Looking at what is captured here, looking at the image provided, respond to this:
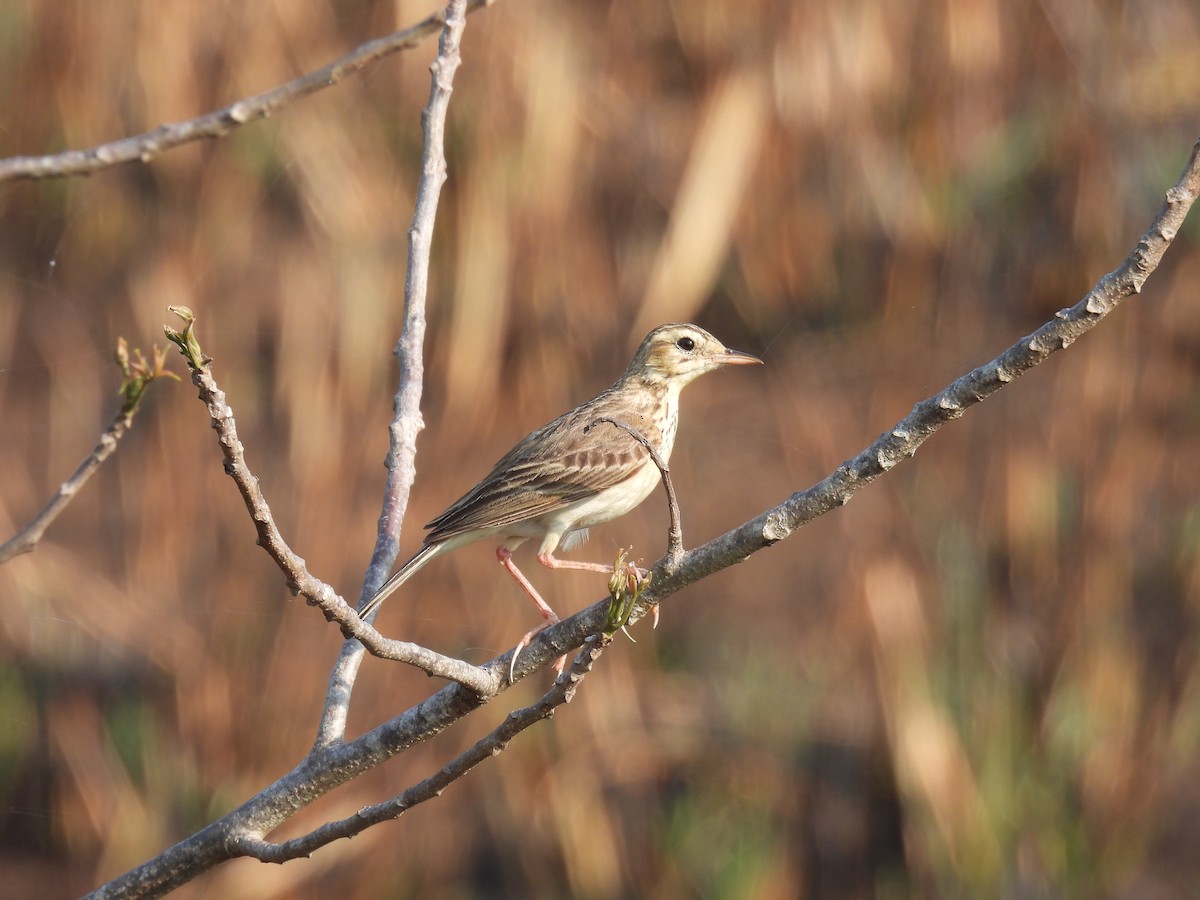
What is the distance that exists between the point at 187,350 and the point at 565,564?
2155 mm

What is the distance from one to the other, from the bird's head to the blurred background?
2.75m

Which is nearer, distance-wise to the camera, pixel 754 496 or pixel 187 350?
pixel 187 350

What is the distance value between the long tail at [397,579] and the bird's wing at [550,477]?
0.15 metres

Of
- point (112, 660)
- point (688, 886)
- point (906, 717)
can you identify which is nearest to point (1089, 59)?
point (906, 717)

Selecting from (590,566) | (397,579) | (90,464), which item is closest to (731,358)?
(590,566)

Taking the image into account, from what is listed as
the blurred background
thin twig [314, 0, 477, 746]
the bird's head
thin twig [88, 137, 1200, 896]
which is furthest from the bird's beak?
the blurred background

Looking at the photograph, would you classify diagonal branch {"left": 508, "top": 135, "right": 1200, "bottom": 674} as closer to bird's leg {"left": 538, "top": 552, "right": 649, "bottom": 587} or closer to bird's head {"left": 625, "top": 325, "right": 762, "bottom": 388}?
bird's leg {"left": 538, "top": 552, "right": 649, "bottom": 587}

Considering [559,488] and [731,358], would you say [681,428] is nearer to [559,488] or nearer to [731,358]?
[731,358]

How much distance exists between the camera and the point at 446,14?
128 inches

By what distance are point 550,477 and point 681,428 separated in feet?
11.5

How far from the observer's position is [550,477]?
4.32m

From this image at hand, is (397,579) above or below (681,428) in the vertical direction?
below

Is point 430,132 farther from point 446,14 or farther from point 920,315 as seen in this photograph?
point 920,315

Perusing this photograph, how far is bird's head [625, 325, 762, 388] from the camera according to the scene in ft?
15.5
